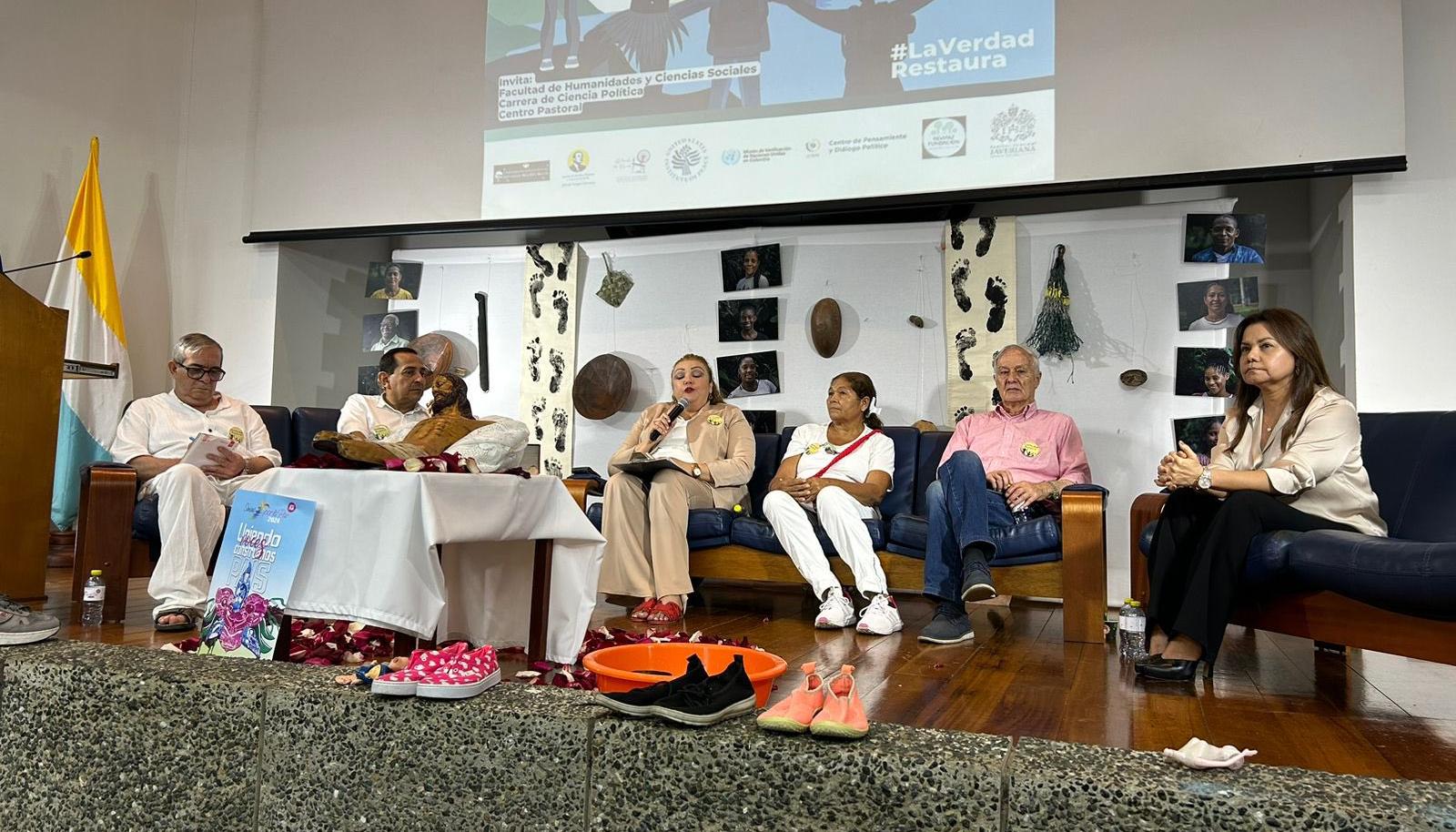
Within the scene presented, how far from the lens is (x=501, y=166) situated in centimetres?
541

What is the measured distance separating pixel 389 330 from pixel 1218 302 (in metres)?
4.52

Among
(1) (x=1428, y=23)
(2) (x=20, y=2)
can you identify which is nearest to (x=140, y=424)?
(2) (x=20, y=2)

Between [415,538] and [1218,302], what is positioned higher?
[1218,302]

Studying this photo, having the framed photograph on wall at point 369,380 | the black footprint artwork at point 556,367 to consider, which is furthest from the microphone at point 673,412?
the framed photograph on wall at point 369,380

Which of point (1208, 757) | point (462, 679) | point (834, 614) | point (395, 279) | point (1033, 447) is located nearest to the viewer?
point (1208, 757)

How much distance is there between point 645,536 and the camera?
13.1 ft

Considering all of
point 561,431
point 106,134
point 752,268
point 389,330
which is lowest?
→ point 561,431

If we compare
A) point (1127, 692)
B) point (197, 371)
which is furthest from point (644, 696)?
point (197, 371)

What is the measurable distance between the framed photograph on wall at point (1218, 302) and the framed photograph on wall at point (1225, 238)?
10 centimetres

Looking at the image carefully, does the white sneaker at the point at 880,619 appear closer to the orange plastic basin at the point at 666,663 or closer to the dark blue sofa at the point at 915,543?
the dark blue sofa at the point at 915,543

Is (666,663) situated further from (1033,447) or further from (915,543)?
(1033,447)

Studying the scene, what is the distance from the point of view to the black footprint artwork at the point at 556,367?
576 centimetres

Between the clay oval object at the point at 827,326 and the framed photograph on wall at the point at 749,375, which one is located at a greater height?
the clay oval object at the point at 827,326

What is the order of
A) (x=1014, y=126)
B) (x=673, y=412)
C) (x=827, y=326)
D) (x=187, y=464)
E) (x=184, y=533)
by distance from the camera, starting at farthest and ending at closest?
(x=827, y=326), (x=1014, y=126), (x=673, y=412), (x=187, y=464), (x=184, y=533)
